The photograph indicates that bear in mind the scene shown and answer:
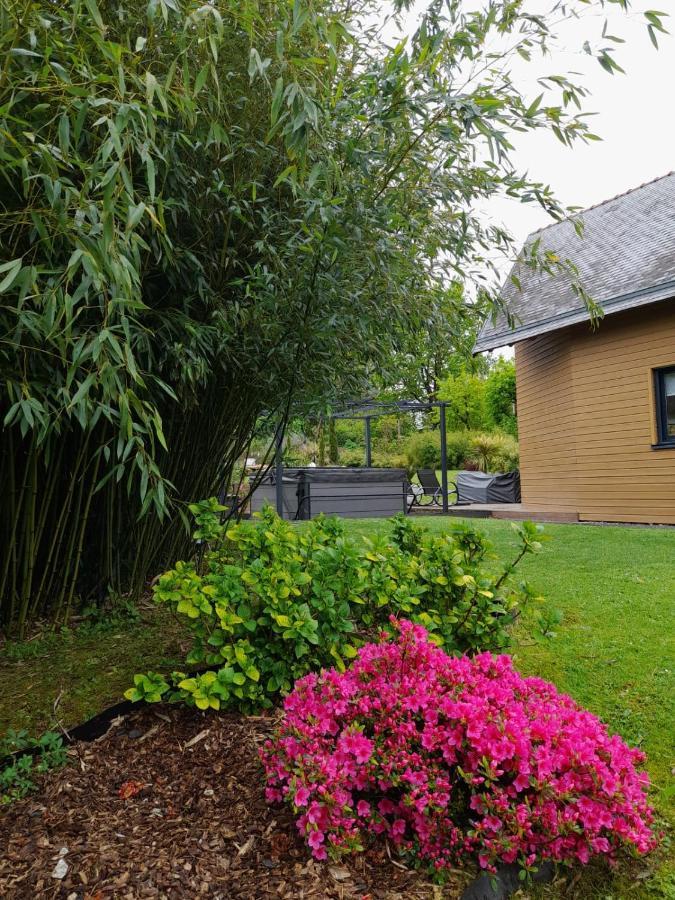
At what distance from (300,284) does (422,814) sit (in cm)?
153

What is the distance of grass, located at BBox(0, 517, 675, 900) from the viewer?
59.4 inches

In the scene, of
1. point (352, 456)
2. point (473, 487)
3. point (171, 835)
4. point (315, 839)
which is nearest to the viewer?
point (315, 839)

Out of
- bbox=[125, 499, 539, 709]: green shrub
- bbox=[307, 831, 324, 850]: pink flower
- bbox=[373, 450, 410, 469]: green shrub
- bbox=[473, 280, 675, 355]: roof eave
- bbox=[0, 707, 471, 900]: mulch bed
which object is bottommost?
bbox=[0, 707, 471, 900]: mulch bed

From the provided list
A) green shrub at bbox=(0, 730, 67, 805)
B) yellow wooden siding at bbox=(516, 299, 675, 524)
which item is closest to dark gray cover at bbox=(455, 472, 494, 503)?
yellow wooden siding at bbox=(516, 299, 675, 524)

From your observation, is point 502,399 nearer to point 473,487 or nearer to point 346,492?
point 473,487

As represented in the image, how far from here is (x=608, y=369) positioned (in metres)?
6.79

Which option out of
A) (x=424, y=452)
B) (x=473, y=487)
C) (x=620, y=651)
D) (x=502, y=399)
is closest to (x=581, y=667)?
(x=620, y=651)

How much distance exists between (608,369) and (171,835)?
22.1 ft

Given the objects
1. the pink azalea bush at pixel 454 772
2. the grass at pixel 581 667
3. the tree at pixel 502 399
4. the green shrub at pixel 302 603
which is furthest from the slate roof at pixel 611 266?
Result: the tree at pixel 502 399

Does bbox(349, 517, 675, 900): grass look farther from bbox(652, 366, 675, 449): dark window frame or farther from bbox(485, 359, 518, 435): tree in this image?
bbox(485, 359, 518, 435): tree

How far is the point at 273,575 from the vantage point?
1.72 meters

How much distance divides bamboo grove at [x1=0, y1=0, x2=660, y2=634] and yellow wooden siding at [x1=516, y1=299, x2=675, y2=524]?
474 cm

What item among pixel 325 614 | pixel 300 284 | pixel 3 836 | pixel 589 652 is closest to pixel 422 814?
pixel 325 614

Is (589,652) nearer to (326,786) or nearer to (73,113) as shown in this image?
(326,786)
